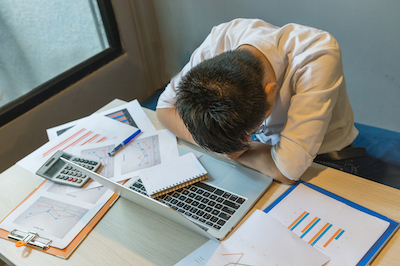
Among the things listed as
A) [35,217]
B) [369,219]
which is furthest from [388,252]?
Result: [35,217]

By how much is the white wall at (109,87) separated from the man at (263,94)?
Answer: 40.4 inches

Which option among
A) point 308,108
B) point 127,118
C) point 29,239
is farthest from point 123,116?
point 308,108

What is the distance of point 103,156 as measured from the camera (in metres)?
0.94

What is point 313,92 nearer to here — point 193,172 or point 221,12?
point 193,172

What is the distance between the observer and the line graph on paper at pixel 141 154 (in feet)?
2.90

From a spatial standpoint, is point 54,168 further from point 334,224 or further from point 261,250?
point 334,224

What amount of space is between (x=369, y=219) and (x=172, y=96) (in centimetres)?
71

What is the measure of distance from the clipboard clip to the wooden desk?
14 mm

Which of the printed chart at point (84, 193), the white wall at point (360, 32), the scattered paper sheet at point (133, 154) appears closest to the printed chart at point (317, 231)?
the scattered paper sheet at point (133, 154)

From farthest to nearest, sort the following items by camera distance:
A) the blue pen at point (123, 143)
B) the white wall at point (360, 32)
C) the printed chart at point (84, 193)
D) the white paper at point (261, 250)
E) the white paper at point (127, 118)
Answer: the white wall at point (360, 32) < the white paper at point (127, 118) < the blue pen at point (123, 143) < the printed chart at point (84, 193) < the white paper at point (261, 250)

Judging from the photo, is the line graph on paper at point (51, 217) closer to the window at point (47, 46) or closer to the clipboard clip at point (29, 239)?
the clipboard clip at point (29, 239)

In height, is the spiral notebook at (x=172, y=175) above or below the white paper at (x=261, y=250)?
above

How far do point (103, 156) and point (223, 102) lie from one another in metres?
0.52

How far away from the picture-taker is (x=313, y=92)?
73 cm
